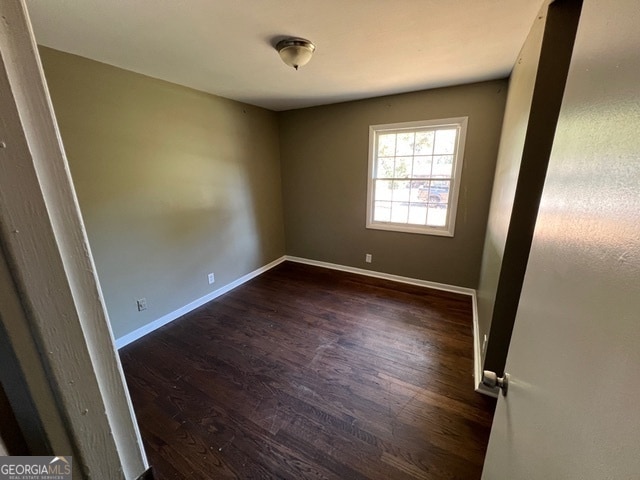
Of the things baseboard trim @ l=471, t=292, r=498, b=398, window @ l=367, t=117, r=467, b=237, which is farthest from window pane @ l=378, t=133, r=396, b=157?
baseboard trim @ l=471, t=292, r=498, b=398

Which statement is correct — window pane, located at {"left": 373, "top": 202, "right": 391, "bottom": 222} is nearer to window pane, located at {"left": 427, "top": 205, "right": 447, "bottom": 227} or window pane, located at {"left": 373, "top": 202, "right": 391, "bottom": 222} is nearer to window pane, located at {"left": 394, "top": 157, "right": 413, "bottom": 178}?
window pane, located at {"left": 394, "top": 157, "right": 413, "bottom": 178}

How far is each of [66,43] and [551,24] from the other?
2777mm

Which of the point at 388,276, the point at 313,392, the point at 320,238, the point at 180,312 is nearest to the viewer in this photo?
the point at 313,392

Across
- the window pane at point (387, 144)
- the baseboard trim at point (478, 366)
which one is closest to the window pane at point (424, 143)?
the window pane at point (387, 144)

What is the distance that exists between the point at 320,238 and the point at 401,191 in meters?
1.38

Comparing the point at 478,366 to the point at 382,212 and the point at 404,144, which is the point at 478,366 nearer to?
the point at 382,212

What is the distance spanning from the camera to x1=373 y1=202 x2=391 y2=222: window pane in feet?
11.3

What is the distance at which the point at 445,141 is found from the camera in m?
2.94

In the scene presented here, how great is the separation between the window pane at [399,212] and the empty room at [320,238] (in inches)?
1.6

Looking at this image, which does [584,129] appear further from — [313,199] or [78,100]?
[313,199]

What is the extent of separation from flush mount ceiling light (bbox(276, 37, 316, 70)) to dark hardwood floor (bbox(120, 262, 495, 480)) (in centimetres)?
222

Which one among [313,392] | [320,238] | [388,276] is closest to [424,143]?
[388,276]

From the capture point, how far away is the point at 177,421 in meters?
1.64

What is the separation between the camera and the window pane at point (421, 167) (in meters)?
3.10
